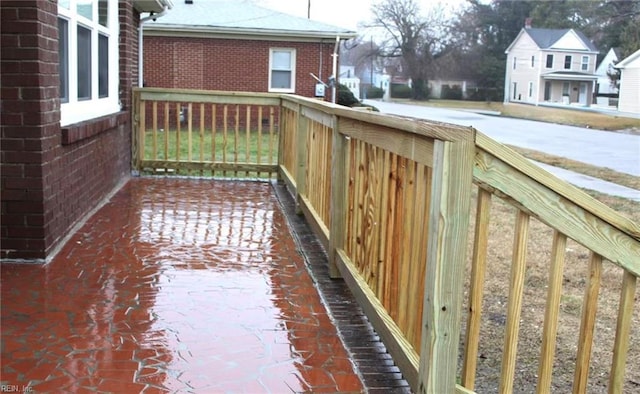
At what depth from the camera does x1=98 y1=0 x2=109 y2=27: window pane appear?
7.07 m

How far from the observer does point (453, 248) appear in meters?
2.37

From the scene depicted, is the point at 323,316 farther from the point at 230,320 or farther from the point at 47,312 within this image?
the point at 47,312

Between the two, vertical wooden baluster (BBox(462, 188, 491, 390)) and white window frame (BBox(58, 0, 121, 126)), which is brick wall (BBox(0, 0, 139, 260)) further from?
vertical wooden baluster (BBox(462, 188, 491, 390))

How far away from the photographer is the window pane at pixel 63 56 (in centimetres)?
537

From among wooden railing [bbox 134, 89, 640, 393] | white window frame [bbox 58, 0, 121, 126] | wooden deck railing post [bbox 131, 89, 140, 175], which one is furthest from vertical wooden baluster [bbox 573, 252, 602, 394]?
wooden deck railing post [bbox 131, 89, 140, 175]

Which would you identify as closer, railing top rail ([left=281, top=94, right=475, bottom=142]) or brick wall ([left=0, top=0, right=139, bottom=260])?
railing top rail ([left=281, top=94, right=475, bottom=142])

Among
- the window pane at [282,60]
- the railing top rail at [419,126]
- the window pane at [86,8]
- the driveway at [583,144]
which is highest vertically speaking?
the window pane at [282,60]

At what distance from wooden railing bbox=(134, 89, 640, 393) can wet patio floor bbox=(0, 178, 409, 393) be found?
0.27m

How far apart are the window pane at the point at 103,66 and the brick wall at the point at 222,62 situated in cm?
1257

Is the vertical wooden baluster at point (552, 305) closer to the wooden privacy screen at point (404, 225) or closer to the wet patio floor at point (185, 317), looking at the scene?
the wooden privacy screen at point (404, 225)

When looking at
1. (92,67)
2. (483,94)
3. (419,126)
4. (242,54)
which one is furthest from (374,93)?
(419,126)

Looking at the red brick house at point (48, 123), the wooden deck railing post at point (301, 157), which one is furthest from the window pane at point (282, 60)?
the wooden deck railing post at point (301, 157)

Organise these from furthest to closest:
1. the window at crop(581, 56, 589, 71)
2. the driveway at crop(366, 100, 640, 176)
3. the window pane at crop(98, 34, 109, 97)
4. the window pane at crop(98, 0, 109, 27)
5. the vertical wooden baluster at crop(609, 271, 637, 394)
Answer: the window at crop(581, 56, 589, 71)
the driveway at crop(366, 100, 640, 176)
the window pane at crop(98, 34, 109, 97)
the window pane at crop(98, 0, 109, 27)
the vertical wooden baluster at crop(609, 271, 637, 394)

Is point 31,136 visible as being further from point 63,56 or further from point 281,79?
point 281,79
